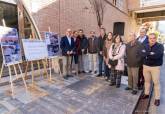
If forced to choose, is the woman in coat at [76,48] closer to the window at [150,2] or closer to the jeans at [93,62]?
the jeans at [93,62]

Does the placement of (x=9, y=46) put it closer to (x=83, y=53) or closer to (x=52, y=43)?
(x=52, y=43)

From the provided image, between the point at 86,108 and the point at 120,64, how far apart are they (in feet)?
4.72

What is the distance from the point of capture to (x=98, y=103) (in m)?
3.09

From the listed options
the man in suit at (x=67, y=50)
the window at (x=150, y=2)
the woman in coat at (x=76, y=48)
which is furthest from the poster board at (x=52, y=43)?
the window at (x=150, y=2)

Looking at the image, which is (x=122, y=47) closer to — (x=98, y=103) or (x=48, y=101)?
(x=98, y=103)

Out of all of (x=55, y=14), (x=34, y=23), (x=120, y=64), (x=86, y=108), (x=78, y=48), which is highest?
(x=55, y=14)

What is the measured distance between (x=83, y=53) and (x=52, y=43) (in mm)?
1156

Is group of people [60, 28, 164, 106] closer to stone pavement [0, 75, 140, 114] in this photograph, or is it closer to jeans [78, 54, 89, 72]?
jeans [78, 54, 89, 72]

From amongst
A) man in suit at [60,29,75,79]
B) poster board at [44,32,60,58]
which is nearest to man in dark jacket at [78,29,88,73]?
man in suit at [60,29,75,79]

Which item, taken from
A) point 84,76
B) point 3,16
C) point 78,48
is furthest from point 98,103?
point 3,16

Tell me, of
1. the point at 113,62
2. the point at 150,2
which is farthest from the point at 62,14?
the point at 150,2

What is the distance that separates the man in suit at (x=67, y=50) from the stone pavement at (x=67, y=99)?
504 mm

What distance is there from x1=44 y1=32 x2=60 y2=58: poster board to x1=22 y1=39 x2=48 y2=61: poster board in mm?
214

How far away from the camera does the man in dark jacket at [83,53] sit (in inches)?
199
